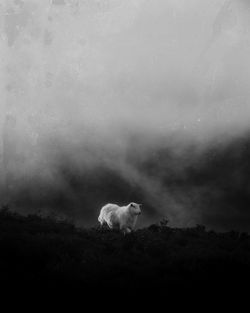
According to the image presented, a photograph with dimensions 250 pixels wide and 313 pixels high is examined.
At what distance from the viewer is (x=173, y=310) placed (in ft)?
23.1

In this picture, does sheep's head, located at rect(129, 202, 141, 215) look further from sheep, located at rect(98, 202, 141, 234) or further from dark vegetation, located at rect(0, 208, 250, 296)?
dark vegetation, located at rect(0, 208, 250, 296)

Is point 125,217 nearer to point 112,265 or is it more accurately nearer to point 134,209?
point 134,209

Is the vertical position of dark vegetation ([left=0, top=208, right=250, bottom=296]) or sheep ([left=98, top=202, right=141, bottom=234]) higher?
sheep ([left=98, top=202, right=141, bottom=234])

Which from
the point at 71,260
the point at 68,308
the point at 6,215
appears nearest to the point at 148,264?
the point at 71,260

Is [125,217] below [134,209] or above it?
below

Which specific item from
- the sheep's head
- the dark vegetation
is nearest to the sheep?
the sheep's head

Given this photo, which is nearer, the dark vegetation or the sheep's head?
the dark vegetation

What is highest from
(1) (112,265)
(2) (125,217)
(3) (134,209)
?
(3) (134,209)

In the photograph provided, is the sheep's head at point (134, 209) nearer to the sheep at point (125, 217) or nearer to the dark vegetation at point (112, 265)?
the sheep at point (125, 217)

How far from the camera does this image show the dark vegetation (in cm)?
794

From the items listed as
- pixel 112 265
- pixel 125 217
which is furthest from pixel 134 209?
pixel 112 265

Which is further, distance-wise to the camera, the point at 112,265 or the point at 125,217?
the point at 125,217

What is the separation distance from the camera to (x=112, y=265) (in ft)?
30.6

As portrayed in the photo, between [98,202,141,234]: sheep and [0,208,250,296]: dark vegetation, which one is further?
[98,202,141,234]: sheep
